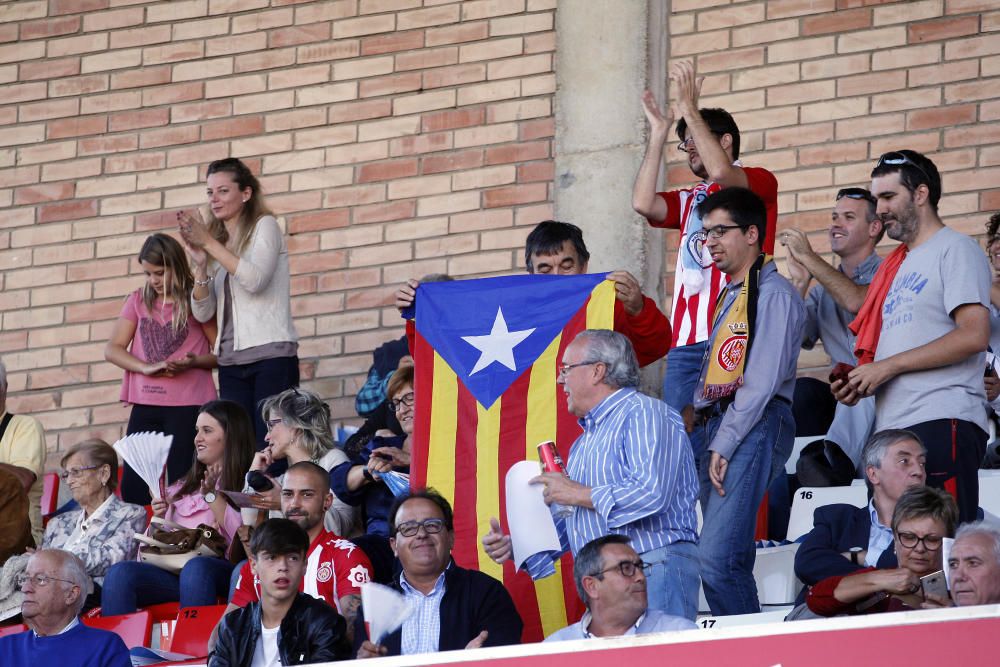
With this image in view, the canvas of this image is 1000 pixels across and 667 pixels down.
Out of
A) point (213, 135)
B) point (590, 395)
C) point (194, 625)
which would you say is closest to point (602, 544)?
point (590, 395)

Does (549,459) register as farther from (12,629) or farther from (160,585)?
(12,629)

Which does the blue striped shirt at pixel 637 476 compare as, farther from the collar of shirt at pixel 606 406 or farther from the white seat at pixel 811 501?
the white seat at pixel 811 501

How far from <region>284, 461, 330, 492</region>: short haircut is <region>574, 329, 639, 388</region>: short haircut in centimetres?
135

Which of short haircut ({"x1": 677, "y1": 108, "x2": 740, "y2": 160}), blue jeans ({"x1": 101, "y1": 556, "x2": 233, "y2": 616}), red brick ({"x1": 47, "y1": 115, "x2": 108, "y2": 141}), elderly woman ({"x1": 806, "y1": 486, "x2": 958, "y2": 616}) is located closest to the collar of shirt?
elderly woman ({"x1": 806, "y1": 486, "x2": 958, "y2": 616})

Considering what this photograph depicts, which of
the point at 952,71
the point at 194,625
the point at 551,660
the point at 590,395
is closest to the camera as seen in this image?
the point at 551,660

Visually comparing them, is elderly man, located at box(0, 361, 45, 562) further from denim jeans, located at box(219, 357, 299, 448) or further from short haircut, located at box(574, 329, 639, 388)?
short haircut, located at box(574, 329, 639, 388)

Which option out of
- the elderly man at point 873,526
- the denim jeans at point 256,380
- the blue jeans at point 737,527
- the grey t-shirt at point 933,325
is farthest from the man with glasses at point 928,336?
the denim jeans at point 256,380

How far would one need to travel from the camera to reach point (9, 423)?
7.70 meters

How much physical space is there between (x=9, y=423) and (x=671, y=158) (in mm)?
3115

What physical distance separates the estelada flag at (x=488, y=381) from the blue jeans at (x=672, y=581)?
3.66 ft

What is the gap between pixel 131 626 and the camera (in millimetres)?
6422

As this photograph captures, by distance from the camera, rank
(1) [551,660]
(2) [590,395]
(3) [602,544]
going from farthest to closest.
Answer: (2) [590,395]
(3) [602,544]
(1) [551,660]

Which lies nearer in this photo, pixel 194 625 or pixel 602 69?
pixel 194 625

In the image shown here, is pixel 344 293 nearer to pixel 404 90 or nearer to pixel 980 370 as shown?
pixel 404 90
